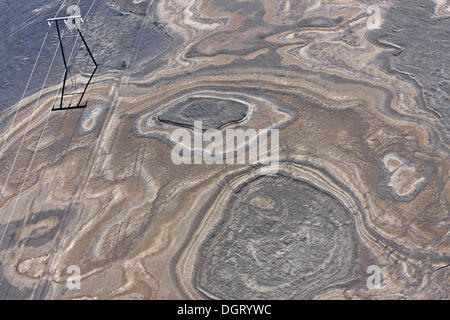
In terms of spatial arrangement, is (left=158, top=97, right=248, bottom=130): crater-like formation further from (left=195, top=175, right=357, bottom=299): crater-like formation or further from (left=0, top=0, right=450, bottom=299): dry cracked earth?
(left=195, top=175, right=357, bottom=299): crater-like formation

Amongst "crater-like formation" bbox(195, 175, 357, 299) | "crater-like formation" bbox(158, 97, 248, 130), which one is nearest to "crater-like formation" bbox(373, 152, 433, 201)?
"crater-like formation" bbox(195, 175, 357, 299)

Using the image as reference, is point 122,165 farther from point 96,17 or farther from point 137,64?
point 96,17

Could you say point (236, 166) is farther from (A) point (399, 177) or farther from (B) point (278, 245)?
(A) point (399, 177)

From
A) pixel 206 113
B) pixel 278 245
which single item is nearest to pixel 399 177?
pixel 278 245

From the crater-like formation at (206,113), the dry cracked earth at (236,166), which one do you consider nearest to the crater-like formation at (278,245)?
the dry cracked earth at (236,166)

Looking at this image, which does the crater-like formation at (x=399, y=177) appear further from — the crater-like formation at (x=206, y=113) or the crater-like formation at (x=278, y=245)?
the crater-like formation at (x=206, y=113)

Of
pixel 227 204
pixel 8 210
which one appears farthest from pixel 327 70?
pixel 8 210
